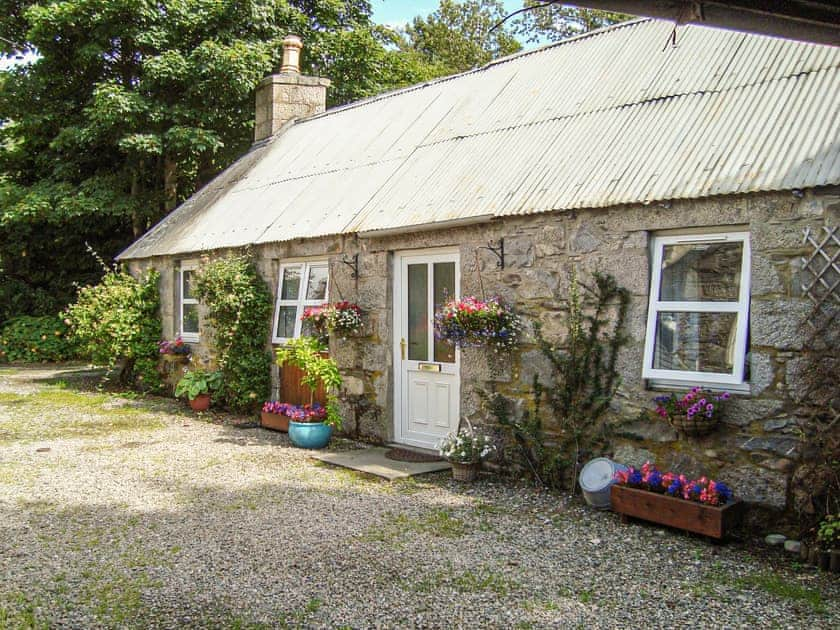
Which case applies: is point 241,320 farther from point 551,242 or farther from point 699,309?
point 699,309

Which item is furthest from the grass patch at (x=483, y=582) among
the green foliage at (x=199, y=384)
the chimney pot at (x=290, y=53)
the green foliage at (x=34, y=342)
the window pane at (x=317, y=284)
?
the green foliage at (x=34, y=342)

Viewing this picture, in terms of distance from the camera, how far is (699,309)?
6.03 meters

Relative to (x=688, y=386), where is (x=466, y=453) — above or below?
below

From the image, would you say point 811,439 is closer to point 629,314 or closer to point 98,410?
point 629,314

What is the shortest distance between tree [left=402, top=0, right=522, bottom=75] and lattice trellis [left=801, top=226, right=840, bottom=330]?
1177 inches

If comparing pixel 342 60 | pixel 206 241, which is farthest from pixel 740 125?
pixel 342 60

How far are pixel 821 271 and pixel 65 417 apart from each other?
999 centimetres

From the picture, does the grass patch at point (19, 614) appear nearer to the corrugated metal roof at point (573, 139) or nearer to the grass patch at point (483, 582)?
the grass patch at point (483, 582)

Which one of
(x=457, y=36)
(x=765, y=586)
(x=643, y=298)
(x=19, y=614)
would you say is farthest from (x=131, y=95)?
(x=457, y=36)

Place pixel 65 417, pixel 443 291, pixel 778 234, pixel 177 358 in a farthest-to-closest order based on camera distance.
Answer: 1. pixel 177 358
2. pixel 65 417
3. pixel 443 291
4. pixel 778 234

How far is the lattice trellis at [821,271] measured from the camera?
5.24 m

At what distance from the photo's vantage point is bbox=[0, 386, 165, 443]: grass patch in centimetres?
984

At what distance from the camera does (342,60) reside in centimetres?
1941

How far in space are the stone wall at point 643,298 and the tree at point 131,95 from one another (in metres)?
9.51
